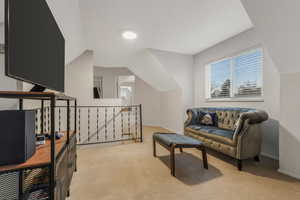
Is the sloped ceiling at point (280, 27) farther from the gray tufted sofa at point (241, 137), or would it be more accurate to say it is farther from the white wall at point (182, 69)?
the white wall at point (182, 69)

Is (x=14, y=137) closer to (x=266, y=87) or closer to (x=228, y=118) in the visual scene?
(x=228, y=118)

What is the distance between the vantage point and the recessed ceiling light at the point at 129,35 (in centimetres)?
267

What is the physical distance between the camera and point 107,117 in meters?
3.89

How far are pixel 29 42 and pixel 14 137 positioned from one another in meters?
0.54

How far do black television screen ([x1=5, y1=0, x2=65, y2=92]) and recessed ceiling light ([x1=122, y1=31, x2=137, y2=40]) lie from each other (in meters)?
1.71

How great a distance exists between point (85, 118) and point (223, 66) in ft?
12.6

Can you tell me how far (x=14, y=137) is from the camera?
71 centimetres

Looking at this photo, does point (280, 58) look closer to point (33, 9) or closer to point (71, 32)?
point (33, 9)

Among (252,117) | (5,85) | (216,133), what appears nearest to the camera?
(5,85)

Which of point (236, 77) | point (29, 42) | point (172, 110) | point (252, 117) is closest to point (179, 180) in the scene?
point (252, 117)

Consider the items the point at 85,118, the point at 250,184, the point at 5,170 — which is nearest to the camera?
the point at 5,170

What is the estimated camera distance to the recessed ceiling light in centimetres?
267

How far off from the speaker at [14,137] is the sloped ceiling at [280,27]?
2.39m

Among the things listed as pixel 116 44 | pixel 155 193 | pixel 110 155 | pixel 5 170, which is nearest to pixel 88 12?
pixel 116 44
